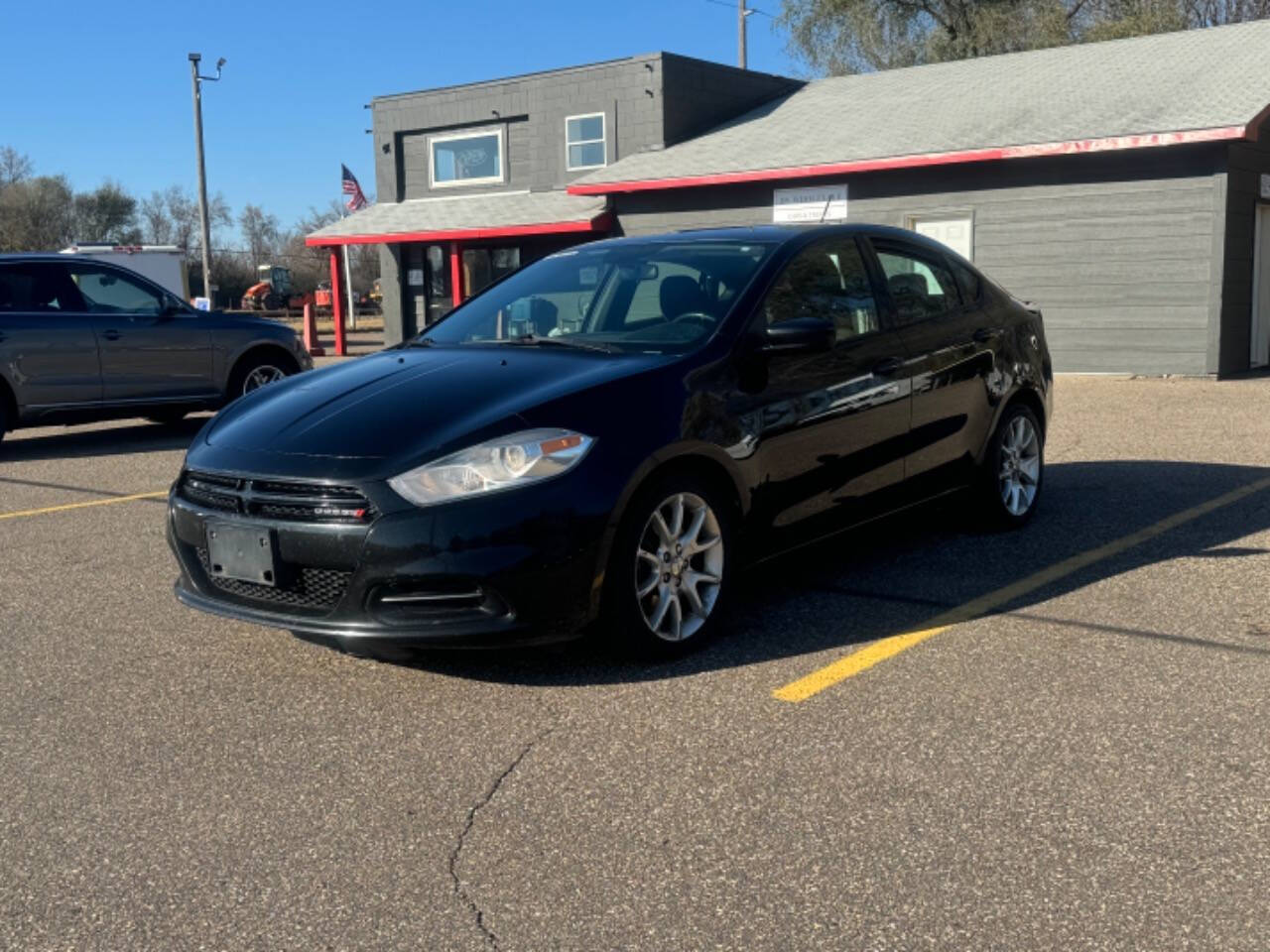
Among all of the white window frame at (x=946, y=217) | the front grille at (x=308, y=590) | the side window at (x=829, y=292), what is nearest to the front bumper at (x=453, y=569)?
the front grille at (x=308, y=590)

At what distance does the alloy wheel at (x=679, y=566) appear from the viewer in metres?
4.59

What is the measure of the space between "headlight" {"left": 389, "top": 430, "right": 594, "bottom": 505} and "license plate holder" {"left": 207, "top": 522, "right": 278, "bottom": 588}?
517 mm

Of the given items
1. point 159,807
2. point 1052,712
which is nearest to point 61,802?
point 159,807

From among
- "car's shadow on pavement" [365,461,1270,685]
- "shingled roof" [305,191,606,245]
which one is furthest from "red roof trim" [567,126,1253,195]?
"car's shadow on pavement" [365,461,1270,685]

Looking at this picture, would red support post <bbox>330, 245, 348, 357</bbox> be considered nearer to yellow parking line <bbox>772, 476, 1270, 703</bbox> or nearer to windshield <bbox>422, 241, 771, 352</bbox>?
windshield <bbox>422, 241, 771, 352</bbox>

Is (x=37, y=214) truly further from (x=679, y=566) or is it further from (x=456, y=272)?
(x=679, y=566)

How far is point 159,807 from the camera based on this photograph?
356cm

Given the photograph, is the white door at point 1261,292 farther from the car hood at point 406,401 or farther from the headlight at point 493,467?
the headlight at point 493,467

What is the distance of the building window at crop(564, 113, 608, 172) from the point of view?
23688 millimetres

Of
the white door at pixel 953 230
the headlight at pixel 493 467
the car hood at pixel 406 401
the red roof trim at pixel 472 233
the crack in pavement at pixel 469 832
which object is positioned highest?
the red roof trim at pixel 472 233

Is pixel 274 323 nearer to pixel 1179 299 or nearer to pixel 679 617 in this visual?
pixel 679 617

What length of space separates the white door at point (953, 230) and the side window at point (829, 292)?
12.2 m

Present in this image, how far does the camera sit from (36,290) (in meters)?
11.0

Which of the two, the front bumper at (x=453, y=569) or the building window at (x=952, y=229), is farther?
the building window at (x=952, y=229)
